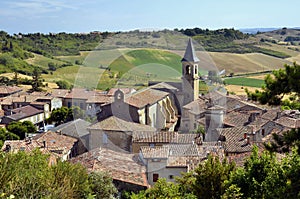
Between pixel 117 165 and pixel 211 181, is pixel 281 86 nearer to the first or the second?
pixel 211 181

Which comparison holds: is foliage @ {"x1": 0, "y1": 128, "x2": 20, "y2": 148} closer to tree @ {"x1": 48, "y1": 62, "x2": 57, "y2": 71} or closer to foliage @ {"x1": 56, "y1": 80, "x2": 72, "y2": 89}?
foliage @ {"x1": 56, "y1": 80, "x2": 72, "y2": 89}

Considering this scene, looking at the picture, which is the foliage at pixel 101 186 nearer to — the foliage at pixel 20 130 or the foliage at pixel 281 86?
the foliage at pixel 281 86

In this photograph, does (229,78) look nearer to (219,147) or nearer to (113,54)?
(113,54)

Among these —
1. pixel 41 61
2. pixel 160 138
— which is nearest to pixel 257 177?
pixel 160 138

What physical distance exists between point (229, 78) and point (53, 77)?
99.4 ft

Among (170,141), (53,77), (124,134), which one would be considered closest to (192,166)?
(170,141)

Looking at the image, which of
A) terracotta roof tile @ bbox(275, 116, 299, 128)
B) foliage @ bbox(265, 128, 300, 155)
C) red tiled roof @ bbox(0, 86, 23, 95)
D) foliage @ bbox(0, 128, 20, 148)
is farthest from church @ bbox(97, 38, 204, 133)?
red tiled roof @ bbox(0, 86, 23, 95)

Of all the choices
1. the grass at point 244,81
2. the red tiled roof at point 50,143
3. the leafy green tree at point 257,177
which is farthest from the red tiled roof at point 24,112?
the leafy green tree at point 257,177

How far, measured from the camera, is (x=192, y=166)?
16.7m

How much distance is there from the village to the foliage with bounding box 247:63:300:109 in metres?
6.11

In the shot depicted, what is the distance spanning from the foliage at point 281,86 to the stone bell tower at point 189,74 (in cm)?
2150

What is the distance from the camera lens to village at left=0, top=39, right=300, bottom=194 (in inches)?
659

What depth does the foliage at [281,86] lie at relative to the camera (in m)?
8.23

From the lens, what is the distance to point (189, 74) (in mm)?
31203
